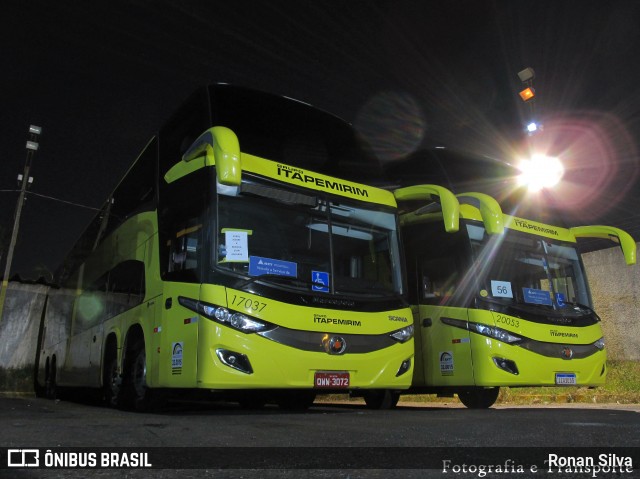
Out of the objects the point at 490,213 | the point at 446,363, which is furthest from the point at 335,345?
the point at 490,213

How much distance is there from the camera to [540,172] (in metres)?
11.0

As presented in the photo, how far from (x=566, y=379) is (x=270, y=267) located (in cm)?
458

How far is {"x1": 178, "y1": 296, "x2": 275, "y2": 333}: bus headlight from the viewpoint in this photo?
591 centimetres

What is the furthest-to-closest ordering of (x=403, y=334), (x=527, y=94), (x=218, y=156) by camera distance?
(x=527, y=94) → (x=403, y=334) → (x=218, y=156)

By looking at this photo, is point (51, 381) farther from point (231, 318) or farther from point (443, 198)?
point (443, 198)

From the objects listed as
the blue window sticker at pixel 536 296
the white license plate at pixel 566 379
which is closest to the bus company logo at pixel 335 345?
the blue window sticker at pixel 536 296

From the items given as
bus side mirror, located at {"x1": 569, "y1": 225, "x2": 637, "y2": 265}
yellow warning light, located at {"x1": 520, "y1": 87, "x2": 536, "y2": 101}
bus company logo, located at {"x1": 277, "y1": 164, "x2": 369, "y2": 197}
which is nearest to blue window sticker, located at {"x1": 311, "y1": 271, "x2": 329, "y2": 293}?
bus company logo, located at {"x1": 277, "y1": 164, "x2": 369, "y2": 197}

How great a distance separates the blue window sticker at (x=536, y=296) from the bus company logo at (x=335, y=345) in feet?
10.7

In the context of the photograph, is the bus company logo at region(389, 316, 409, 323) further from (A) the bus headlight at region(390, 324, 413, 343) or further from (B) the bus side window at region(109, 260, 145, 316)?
(B) the bus side window at region(109, 260, 145, 316)

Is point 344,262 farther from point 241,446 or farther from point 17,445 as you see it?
point 17,445

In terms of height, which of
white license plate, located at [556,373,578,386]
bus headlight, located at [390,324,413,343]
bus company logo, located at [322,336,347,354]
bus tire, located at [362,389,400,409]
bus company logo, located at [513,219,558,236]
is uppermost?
bus company logo, located at [513,219,558,236]

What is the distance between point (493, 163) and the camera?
989cm

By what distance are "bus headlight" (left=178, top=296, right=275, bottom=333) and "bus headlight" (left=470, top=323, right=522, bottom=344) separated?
3.21m

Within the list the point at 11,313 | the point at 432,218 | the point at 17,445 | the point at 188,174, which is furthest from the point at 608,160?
the point at 11,313
